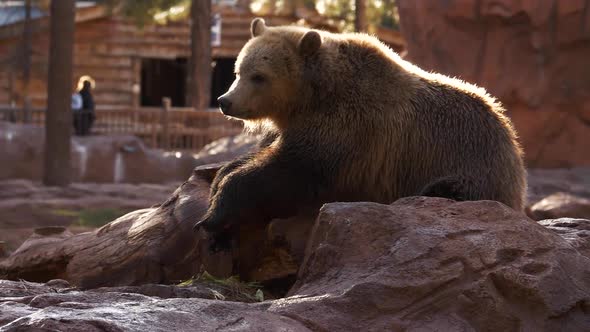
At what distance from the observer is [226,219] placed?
5.15 m

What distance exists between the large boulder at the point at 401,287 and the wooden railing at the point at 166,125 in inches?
572

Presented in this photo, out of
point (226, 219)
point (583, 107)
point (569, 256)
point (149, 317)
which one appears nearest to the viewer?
point (149, 317)

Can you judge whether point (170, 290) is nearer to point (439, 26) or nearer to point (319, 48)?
point (319, 48)

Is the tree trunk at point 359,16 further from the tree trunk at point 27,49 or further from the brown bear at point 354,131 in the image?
the tree trunk at point 27,49

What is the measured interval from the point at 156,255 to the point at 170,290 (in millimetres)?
1213

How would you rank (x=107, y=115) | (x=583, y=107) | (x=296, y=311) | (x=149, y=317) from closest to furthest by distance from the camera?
(x=149, y=317), (x=296, y=311), (x=583, y=107), (x=107, y=115)

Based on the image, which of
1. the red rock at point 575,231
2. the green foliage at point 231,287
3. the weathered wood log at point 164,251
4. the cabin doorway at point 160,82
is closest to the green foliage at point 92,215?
the weathered wood log at point 164,251

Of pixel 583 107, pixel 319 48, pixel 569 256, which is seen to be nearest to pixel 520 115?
pixel 583 107

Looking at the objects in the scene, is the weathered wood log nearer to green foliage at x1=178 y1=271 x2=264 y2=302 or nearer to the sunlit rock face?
green foliage at x1=178 y1=271 x2=264 y2=302

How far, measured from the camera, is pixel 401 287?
3.85m


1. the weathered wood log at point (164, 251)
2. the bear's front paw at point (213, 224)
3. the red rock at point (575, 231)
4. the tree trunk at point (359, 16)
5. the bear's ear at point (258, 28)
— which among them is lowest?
the weathered wood log at point (164, 251)

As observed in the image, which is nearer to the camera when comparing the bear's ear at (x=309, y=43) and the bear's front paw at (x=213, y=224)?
the bear's front paw at (x=213, y=224)

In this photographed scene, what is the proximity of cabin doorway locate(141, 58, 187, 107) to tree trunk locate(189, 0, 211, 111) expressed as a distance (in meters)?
8.70

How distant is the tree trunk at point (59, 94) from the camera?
42.8 feet
